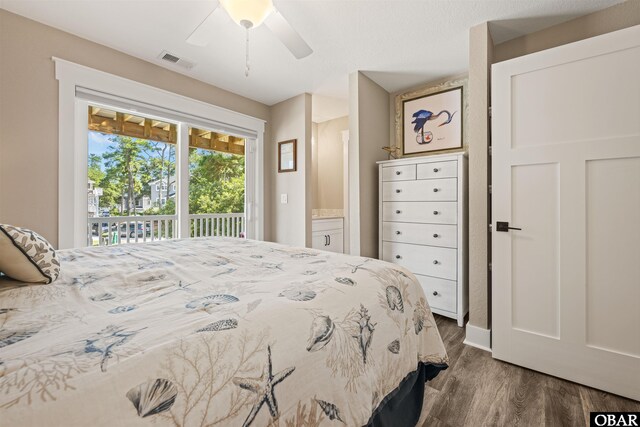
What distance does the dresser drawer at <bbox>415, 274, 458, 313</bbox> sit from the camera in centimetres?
248

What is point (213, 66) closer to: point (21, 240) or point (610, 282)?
point (21, 240)

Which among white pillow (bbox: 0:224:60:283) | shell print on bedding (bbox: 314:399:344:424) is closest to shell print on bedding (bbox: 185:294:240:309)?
shell print on bedding (bbox: 314:399:344:424)

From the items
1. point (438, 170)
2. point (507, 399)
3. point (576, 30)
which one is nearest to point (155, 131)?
point (438, 170)

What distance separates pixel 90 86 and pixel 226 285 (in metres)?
2.42

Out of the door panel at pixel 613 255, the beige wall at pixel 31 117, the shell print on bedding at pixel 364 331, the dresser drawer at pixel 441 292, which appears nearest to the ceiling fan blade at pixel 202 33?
the beige wall at pixel 31 117

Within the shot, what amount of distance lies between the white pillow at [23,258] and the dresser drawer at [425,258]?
2536 mm

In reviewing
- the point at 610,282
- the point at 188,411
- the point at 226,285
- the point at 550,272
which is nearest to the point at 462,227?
the point at 550,272

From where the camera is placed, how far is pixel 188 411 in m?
0.46

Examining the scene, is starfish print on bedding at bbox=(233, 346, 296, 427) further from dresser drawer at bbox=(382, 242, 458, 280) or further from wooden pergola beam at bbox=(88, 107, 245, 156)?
wooden pergola beam at bbox=(88, 107, 245, 156)

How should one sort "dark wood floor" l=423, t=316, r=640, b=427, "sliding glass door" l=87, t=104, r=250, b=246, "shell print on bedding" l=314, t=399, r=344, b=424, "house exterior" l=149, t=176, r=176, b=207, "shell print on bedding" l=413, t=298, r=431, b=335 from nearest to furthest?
1. "shell print on bedding" l=314, t=399, r=344, b=424
2. "shell print on bedding" l=413, t=298, r=431, b=335
3. "dark wood floor" l=423, t=316, r=640, b=427
4. "sliding glass door" l=87, t=104, r=250, b=246
5. "house exterior" l=149, t=176, r=176, b=207

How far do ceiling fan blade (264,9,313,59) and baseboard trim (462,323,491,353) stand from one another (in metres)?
2.35

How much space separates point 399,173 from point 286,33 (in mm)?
1640

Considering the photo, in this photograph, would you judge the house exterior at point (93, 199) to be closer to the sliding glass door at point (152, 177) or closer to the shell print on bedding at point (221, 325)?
the sliding glass door at point (152, 177)

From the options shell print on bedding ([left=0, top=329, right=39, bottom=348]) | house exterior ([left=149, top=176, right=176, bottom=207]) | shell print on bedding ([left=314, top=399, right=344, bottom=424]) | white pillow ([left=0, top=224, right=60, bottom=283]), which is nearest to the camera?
shell print on bedding ([left=0, top=329, right=39, bottom=348])
